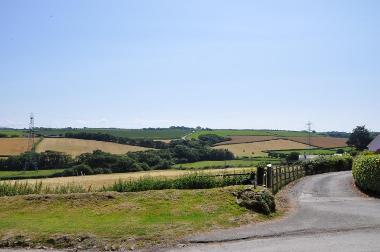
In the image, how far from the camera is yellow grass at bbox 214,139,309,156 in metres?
94.0

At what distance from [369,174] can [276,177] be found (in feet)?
16.0

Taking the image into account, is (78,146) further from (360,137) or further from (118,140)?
(360,137)

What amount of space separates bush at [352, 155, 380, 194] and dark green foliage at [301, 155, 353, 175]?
1599 cm

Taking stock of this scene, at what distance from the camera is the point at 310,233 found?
14.0 metres

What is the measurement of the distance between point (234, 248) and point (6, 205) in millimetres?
10029

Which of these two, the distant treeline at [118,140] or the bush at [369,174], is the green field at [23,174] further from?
the bush at [369,174]

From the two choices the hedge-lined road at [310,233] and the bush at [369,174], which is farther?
the bush at [369,174]

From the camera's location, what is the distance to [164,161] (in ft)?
252

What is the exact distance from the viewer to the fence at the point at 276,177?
22.5 m

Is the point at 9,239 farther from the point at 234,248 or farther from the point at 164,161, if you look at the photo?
the point at 164,161

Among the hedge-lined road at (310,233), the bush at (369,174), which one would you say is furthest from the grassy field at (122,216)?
the bush at (369,174)

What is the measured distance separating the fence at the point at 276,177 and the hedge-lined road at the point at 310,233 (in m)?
3.21

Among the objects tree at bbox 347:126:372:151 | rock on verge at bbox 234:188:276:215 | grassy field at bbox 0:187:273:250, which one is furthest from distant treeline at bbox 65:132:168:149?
rock on verge at bbox 234:188:276:215

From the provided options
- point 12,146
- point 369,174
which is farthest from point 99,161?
point 369,174
